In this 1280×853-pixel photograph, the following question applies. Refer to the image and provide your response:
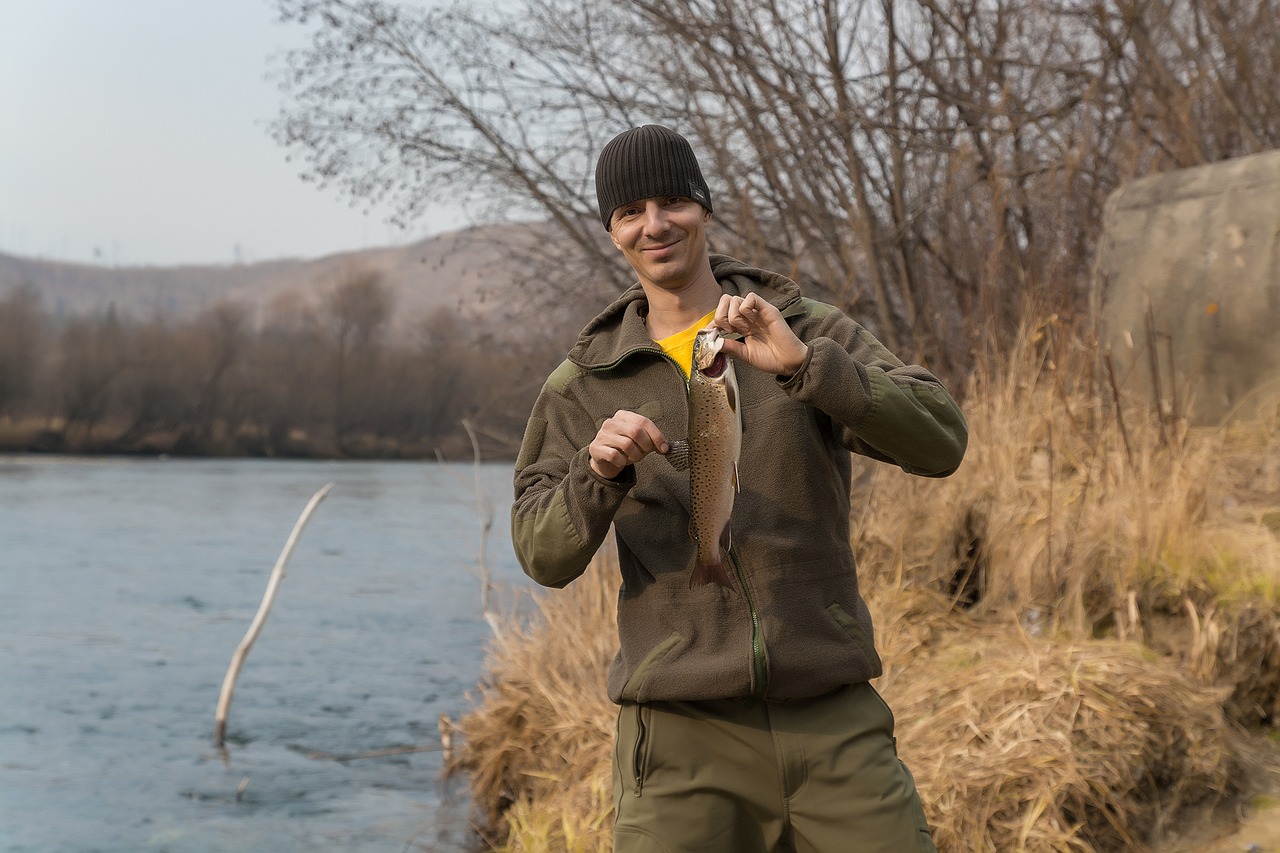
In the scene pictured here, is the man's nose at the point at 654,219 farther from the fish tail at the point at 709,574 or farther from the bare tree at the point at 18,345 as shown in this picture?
the bare tree at the point at 18,345

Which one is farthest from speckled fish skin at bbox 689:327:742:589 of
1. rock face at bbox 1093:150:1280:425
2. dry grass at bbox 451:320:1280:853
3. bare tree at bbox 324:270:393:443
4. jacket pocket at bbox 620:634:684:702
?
bare tree at bbox 324:270:393:443

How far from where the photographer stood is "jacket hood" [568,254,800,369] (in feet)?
8.48

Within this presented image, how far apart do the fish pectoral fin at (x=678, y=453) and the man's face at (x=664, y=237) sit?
0.38 metres

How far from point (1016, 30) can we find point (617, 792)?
771 centimetres

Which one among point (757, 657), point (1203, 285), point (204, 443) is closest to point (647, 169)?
point (757, 657)

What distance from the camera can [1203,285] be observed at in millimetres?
7215

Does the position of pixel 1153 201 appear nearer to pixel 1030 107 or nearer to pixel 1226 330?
pixel 1226 330

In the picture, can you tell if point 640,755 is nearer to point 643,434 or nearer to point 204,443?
point 643,434

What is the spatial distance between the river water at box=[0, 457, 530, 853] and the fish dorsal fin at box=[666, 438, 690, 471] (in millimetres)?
5048

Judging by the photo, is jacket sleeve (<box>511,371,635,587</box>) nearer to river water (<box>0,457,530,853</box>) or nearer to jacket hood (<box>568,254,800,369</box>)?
jacket hood (<box>568,254,800,369</box>)

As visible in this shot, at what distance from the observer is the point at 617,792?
2547 millimetres

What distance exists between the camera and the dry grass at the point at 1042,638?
4320 millimetres

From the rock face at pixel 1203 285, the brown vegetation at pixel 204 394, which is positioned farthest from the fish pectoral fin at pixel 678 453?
the brown vegetation at pixel 204 394

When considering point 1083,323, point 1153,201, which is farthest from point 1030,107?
point 1083,323
